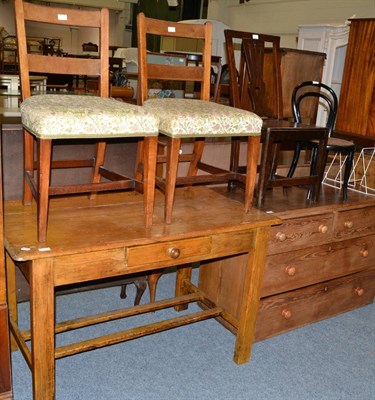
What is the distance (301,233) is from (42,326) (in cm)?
128

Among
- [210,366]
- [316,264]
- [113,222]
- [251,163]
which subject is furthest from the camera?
[316,264]

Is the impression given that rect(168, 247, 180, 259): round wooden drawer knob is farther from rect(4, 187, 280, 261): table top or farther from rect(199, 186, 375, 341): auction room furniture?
rect(199, 186, 375, 341): auction room furniture

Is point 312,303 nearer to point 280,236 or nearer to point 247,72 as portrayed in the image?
point 280,236

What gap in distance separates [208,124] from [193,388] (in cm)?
113

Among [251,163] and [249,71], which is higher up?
[249,71]

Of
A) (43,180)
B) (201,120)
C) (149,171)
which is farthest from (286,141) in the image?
(43,180)

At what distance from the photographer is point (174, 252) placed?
1.78 meters

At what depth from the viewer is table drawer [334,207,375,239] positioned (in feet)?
7.91

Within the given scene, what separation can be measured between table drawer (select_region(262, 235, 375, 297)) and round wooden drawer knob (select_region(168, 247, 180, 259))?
575 millimetres

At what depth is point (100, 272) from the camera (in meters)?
1.65

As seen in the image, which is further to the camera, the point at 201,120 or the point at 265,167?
the point at 265,167

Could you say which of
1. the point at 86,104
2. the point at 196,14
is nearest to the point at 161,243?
the point at 86,104

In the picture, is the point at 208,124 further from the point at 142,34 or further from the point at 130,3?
the point at 130,3

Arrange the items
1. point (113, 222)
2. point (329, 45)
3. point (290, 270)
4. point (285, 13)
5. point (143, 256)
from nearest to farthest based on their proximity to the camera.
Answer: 1. point (143, 256)
2. point (113, 222)
3. point (290, 270)
4. point (329, 45)
5. point (285, 13)
